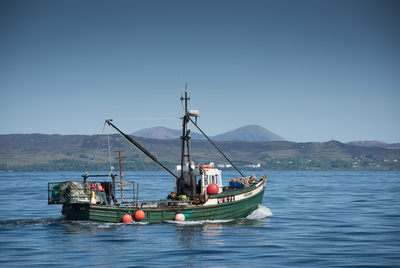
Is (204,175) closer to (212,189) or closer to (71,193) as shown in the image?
(212,189)

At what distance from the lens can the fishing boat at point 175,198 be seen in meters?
33.0

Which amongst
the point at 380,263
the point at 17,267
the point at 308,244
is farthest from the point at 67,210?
the point at 380,263

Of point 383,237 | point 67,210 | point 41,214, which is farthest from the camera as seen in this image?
point 41,214

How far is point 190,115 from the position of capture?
128 feet

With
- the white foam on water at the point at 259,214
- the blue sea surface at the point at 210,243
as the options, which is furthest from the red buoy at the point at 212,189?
the white foam on water at the point at 259,214

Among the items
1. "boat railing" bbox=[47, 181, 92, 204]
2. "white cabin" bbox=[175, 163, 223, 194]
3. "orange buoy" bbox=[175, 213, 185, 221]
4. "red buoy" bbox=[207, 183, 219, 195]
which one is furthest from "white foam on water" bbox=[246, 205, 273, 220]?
"boat railing" bbox=[47, 181, 92, 204]

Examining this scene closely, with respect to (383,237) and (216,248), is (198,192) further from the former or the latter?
(383,237)

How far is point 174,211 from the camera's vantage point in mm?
34875

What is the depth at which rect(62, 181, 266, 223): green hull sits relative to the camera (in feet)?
107

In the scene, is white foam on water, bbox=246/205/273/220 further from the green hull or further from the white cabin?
the white cabin

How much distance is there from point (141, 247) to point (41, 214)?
23.5 metres

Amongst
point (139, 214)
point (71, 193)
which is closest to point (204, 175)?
point (139, 214)

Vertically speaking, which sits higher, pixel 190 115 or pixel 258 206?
pixel 190 115

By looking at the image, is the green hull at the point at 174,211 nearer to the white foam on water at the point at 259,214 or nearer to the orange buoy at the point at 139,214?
the orange buoy at the point at 139,214
